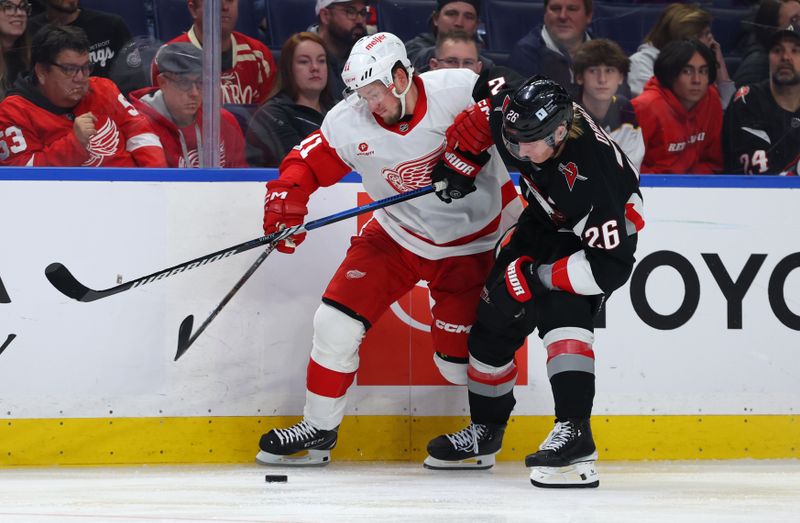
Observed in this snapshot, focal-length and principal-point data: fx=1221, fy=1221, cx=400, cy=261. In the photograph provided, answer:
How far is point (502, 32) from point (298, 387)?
1289 millimetres

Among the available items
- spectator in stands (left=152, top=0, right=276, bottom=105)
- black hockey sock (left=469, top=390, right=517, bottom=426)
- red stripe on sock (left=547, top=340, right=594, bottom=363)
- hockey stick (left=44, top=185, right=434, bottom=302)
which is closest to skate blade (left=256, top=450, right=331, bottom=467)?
black hockey sock (left=469, top=390, right=517, bottom=426)

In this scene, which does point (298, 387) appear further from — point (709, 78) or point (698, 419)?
point (709, 78)

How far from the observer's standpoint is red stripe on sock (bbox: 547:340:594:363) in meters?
3.06

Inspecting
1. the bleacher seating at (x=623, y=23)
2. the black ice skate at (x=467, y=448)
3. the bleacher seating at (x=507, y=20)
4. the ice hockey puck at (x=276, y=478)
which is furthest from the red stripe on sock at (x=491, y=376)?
the bleacher seating at (x=623, y=23)

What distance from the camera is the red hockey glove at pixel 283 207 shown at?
11.0 ft

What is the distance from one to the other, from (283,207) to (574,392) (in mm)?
936

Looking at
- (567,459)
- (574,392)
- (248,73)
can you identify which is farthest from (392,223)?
(567,459)

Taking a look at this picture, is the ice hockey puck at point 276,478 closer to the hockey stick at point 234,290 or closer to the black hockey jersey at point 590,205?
the hockey stick at point 234,290

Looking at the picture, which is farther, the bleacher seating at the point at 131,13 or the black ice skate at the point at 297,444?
the bleacher seating at the point at 131,13

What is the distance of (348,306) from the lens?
3.41 metres

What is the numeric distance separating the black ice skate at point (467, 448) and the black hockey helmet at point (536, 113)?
0.89m

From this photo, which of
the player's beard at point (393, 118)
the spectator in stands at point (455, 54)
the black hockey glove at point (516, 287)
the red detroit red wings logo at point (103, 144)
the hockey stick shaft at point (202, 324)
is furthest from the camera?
the spectator in stands at point (455, 54)

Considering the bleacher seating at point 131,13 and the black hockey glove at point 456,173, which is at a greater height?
the bleacher seating at point 131,13

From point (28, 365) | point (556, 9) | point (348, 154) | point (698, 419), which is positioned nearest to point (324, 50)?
point (348, 154)
